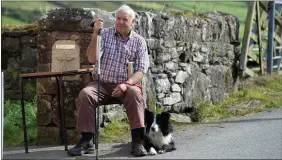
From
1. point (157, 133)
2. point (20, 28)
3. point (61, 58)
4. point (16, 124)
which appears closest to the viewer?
point (157, 133)

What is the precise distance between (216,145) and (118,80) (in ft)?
4.51

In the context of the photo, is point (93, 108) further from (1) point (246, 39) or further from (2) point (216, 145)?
(1) point (246, 39)

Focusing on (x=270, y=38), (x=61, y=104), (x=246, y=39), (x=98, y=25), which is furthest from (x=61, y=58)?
(x=270, y=38)

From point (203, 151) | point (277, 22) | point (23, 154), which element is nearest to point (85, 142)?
point (23, 154)

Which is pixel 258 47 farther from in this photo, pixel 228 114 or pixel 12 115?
pixel 12 115

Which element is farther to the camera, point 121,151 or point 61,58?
point 61,58

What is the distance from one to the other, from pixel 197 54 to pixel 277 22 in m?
4.37

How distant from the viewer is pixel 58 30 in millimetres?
8320

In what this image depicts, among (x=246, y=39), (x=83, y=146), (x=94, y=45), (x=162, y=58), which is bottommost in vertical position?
(x=83, y=146)

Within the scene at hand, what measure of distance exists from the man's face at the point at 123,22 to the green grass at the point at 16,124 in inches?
71.3

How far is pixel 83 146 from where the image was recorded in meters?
7.47

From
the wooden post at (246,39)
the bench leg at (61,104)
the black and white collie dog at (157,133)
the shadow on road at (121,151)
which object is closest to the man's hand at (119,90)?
the black and white collie dog at (157,133)

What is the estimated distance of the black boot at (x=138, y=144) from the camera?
7375mm

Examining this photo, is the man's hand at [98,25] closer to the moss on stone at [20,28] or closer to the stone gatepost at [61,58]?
→ the stone gatepost at [61,58]
